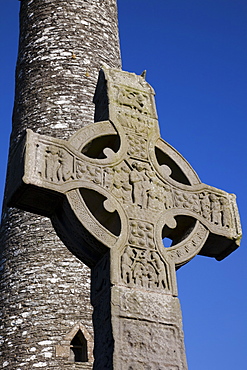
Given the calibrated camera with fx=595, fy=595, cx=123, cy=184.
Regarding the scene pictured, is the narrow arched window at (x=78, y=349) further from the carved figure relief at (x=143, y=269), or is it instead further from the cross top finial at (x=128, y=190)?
the carved figure relief at (x=143, y=269)

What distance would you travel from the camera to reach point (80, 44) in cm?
1037

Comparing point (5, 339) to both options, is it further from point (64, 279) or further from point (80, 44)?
point (80, 44)

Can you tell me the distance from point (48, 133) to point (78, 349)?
3.34 metres

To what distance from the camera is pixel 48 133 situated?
9258mm

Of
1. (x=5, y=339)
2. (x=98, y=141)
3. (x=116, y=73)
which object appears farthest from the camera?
(x=5, y=339)

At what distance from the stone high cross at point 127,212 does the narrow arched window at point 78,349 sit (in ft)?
13.8

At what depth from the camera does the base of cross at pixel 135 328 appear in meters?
3.04

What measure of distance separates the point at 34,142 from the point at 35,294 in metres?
5.08

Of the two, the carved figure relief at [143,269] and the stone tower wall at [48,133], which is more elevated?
the stone tower wall at [48,133]

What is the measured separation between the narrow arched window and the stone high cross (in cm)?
420

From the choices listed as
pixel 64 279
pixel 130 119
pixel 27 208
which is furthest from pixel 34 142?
pixel 64 279

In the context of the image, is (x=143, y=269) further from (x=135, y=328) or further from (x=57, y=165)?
(x=57, y=165)

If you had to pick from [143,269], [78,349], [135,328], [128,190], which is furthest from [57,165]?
[78,349]

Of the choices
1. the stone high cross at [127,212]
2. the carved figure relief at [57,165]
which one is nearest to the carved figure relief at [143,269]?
the stone high cross at [127,212]
